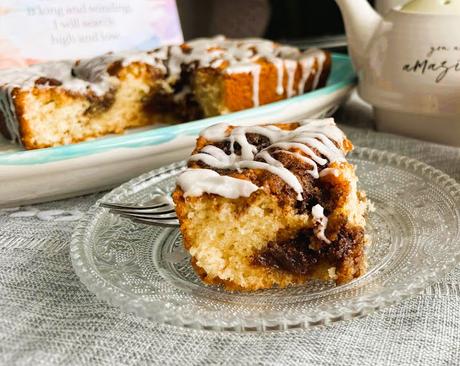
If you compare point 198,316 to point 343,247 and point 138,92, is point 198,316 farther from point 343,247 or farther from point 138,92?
point 138,92

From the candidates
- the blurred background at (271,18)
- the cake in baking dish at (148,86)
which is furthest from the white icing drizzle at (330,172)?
the blurred background at (271,18)

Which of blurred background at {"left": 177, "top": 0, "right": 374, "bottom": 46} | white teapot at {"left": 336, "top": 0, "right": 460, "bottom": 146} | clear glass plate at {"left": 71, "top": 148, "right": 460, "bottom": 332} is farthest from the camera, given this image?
blurred background at {"left": 177, "top": 0, "right": 374, "bottom": 46}

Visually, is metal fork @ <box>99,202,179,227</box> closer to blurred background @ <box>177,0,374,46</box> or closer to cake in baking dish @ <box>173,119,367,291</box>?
cake in baking dish @ <box>173,119,367,291</box>

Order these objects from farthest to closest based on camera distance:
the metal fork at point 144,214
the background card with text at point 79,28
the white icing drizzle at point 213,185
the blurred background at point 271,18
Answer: the blurred background at point 271,18, the background card with text at point 79,28, the metal fork at point 144,214, the white icing drizzle at point 213,185

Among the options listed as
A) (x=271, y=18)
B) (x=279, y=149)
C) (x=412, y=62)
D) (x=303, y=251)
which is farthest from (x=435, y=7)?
(x=271, y=18)

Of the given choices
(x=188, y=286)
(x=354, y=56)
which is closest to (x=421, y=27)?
(x=354, y=56)

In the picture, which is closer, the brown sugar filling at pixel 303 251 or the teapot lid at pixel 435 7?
the brown sugar filling at pixel 303 251

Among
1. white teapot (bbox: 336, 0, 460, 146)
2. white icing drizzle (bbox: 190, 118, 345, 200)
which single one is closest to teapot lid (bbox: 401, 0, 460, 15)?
white teapot (bbox: 336, 0, 460, 146)

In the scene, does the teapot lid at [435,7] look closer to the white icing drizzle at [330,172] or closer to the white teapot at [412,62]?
the white teapot at [412,62]
